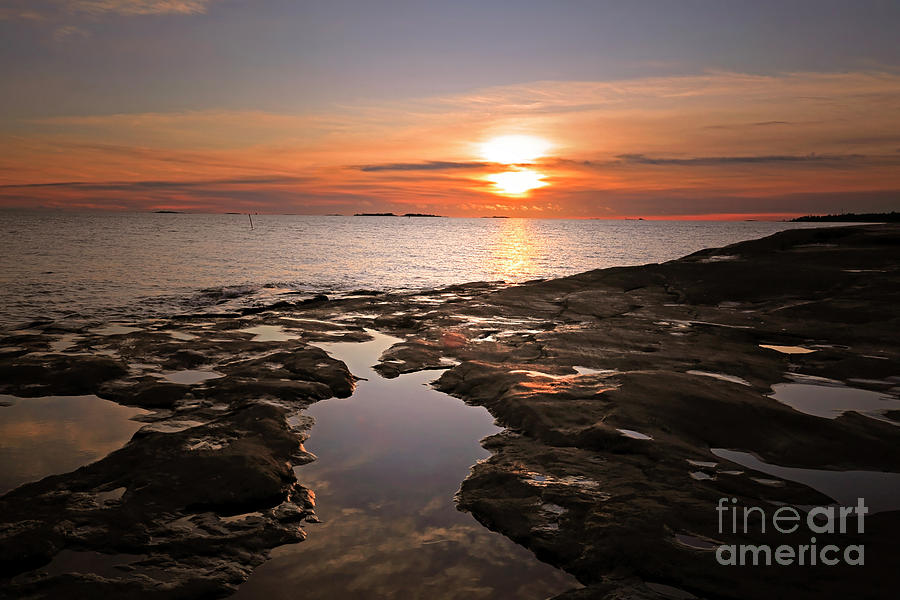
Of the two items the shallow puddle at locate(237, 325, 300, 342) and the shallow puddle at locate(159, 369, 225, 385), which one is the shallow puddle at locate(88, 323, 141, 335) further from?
the shallow puddle at locate(159, 369, 225, 385)

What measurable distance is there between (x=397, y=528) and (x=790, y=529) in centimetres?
444

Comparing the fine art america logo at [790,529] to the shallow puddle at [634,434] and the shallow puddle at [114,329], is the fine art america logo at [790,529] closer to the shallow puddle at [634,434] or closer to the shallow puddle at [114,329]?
the shallow puddle at [634,434]

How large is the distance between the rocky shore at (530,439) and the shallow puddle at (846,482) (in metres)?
0.23

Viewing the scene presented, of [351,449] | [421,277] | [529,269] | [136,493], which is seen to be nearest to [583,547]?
[351,449]

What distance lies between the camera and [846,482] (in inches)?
276

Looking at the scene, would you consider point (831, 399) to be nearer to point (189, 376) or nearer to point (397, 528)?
point (397, 528)

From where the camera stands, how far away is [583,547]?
5617mm

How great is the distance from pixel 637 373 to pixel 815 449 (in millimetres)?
3525

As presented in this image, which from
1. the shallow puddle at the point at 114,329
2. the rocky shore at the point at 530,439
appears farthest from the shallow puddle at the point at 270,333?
the shallow puddle at the point at 114,329

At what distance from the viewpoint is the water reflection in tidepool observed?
5.11 metres

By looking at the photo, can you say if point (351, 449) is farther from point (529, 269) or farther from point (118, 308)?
point (529, 269)

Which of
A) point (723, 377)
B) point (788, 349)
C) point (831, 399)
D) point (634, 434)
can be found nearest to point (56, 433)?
point (634, 434)

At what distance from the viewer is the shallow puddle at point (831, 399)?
9.77 m

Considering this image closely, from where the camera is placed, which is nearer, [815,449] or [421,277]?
[815,449]
